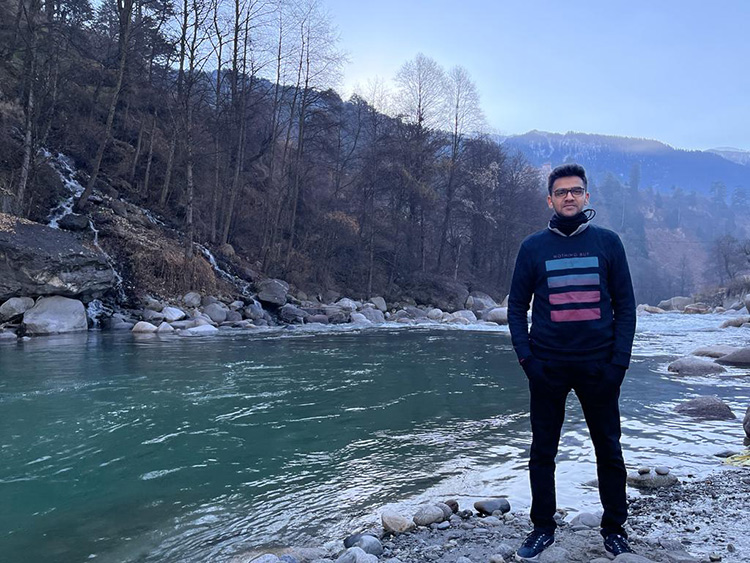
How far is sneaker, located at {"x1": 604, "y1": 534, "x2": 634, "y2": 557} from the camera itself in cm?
261

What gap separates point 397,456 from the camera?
489cm

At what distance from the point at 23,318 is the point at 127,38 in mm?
10796

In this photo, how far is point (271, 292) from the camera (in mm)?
19844

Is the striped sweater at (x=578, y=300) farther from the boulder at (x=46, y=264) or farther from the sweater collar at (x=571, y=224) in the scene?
the boulder at (x=46, y=264)

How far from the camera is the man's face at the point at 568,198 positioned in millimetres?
2826

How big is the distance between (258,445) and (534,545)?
3.11 metres

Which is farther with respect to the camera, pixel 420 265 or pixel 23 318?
pixel 420 265

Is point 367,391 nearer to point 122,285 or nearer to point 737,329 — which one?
point 122,285

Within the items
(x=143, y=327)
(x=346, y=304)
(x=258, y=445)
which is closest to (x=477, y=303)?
(x=346, y=304)

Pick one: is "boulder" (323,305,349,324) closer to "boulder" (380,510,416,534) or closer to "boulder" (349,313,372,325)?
"boulder" (349,313,372,325)

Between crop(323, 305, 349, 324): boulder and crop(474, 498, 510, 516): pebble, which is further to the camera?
crop(323, 305, 349, 324): boulder

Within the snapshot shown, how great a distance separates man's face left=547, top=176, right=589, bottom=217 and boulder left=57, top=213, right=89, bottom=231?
17.3m

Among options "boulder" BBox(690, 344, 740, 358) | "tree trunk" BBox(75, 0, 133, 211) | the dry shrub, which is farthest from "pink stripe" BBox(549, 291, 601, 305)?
"tree trunk" BBox(75, 0, 133, 211)

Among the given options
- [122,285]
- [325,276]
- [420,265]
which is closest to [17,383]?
[122,285]
